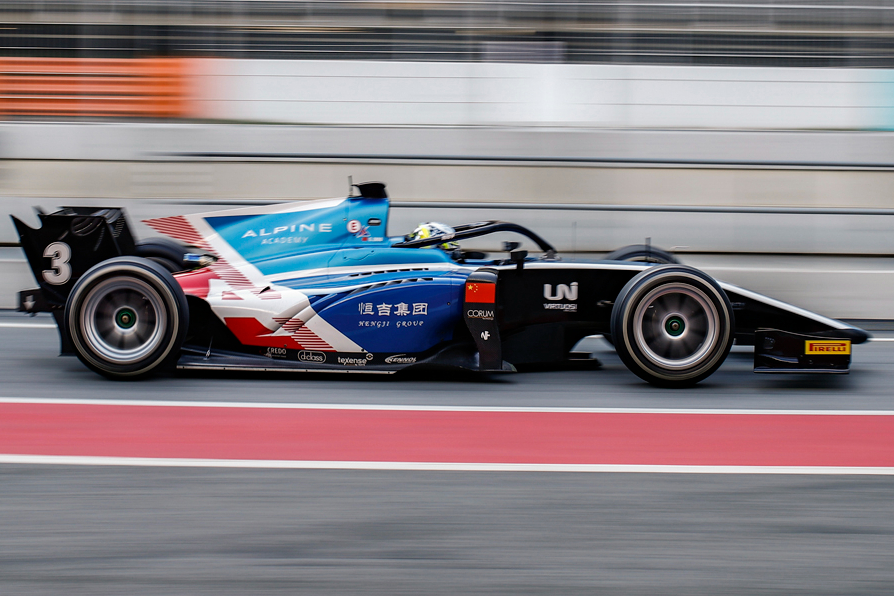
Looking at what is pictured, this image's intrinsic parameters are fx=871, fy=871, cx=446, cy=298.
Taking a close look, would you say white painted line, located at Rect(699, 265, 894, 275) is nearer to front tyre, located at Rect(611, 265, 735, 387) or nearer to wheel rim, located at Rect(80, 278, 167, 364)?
front tyre, located at Rect(611, 265, 735, 387)

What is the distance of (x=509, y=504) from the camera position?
125 inches

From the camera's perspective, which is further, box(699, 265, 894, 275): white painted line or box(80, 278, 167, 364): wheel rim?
box(699, 265, 894, 275): white painted line

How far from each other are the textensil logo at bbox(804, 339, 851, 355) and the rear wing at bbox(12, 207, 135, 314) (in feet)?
13.4

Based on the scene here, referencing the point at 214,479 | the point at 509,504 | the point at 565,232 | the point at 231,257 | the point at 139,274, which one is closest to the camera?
the point at 509,504

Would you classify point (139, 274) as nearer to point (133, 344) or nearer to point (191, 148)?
point (133, 344)

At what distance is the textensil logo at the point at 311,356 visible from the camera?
16.1 feet

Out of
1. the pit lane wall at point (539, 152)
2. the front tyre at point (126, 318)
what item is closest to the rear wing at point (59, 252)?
the front tyre at point (126, 318)

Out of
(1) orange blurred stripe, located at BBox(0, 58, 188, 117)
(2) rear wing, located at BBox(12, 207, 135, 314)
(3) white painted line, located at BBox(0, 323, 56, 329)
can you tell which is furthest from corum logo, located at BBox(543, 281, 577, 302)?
(1) orange blurred stripe, located at BBox(0, 58, 188, 117)

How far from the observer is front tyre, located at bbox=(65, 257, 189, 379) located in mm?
4746

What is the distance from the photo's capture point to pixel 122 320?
16.0ft

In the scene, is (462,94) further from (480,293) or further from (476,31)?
(480,293)

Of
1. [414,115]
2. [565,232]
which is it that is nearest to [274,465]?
[565,232]

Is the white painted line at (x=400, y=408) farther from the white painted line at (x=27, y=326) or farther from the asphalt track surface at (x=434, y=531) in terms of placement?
the white painted line at (x=27, y=326)

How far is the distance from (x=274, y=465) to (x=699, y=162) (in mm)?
5653
